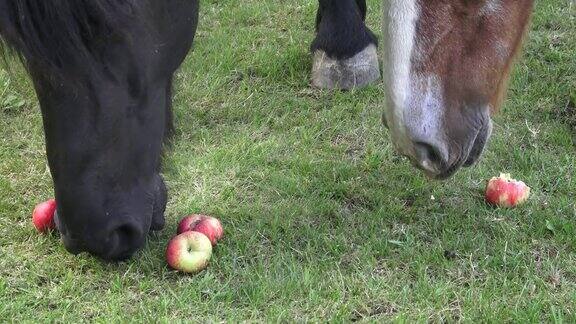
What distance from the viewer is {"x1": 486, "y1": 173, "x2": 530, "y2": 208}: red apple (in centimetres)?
296

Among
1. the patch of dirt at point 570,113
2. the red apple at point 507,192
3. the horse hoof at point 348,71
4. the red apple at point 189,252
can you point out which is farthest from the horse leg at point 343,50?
the red apple at point 189,252

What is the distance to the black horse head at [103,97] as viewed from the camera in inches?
74.2

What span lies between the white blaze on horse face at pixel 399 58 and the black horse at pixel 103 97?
0.54 m

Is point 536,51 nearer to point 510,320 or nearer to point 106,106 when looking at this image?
point 510,320

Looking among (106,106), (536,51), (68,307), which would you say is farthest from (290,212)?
(536,51)

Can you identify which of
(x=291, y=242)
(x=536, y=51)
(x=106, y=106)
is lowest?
(x=536, y=51)

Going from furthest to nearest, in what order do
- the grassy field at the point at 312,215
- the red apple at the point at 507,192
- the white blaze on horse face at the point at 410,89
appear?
the red apple at the point at 507,192 → the grassy field at the point at 312,215 → the white blaze on horse face at the point at 410,89

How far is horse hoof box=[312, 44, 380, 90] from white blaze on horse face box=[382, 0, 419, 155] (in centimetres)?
155

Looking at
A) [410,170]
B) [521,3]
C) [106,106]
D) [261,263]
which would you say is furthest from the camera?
[410,170]

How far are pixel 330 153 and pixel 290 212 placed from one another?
47 cm

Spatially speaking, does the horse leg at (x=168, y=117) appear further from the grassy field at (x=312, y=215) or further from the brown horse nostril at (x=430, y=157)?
the brown horse nostril at (x=430, y=157)

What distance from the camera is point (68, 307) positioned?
2562 mm

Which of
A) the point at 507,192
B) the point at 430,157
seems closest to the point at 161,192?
the point at 430,157

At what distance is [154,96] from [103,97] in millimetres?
202
